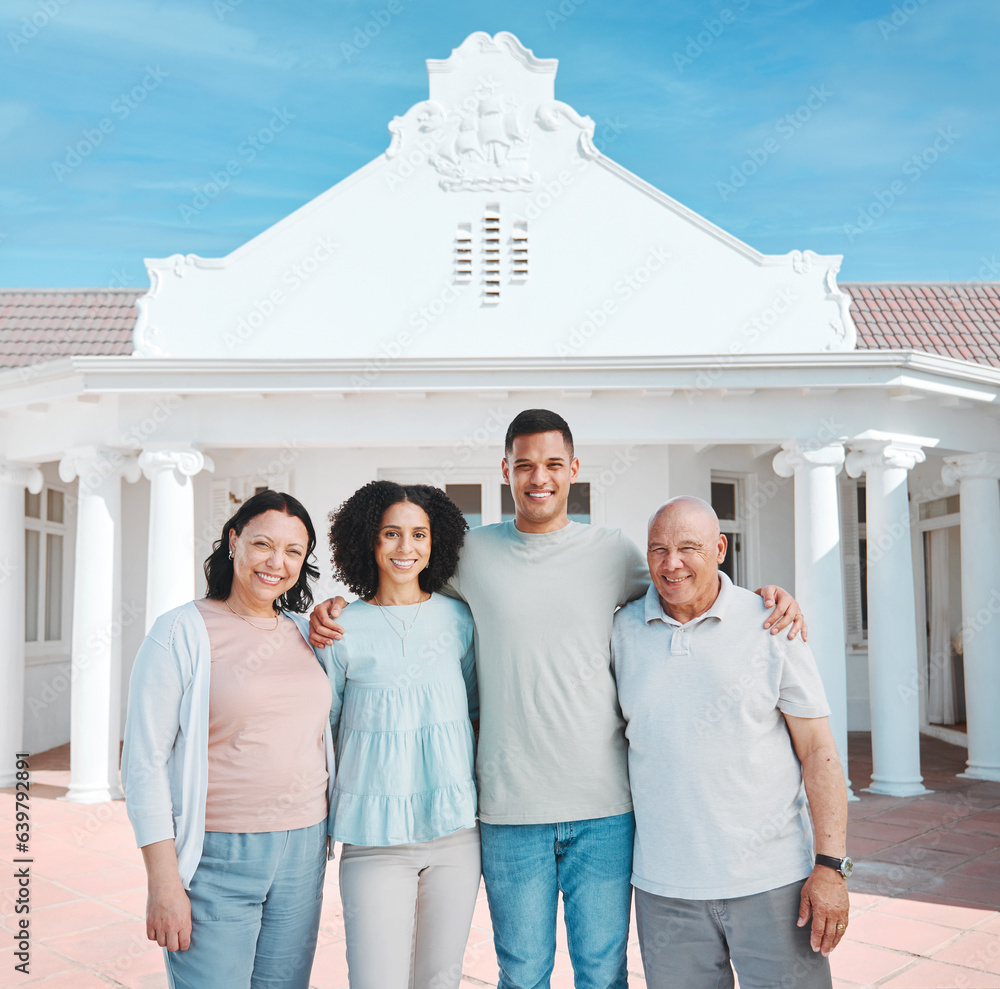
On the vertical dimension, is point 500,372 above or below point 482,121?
below

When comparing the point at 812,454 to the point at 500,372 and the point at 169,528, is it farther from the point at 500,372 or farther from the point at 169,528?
the point at 169,528

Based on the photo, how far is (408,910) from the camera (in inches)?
93.4

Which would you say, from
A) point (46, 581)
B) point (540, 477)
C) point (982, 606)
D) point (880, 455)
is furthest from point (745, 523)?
point (46, 581)

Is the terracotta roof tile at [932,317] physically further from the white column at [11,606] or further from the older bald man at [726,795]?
the white column at [11,606]

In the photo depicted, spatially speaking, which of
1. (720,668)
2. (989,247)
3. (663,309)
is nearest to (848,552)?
(989,247)

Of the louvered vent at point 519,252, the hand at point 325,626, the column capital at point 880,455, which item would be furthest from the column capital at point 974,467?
the hand at point 325,626

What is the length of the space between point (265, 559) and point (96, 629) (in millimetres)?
6196

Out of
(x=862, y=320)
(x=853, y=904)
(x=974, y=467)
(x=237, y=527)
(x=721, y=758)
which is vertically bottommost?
(x=853, y=904)

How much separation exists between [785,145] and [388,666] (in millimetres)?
6715

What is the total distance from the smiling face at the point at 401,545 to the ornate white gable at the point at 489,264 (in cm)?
542

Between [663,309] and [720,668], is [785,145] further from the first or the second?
[720,668]

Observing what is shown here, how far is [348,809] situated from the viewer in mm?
2402

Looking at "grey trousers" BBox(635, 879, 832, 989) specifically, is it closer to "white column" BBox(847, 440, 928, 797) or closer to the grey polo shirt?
the grey polo shirt

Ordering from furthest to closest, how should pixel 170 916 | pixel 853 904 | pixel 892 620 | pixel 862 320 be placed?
pixel 862 320 < pixel 892 620 < pixel 853 904 < pixel 170 916
